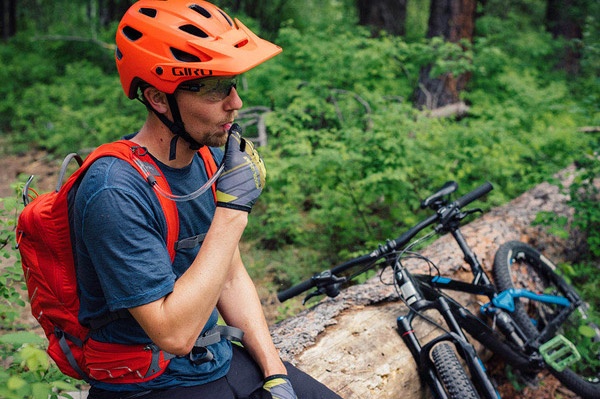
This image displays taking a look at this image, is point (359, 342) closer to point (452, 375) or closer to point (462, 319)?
point (452, 375)

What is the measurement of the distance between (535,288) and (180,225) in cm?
370

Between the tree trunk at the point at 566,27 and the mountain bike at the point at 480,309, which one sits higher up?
the tree trunk at the point at 566,27

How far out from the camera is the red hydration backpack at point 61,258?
5.94 feet

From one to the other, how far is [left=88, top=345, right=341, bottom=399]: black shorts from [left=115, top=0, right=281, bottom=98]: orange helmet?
50.3 inches

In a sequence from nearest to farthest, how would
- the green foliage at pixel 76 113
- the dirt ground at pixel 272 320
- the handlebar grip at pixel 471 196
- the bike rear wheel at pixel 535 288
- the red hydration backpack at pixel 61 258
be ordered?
1. the red hydration backpack at pixel 61 258
2. the handlebar grip at pixel 471 196
3. the bike rear wheel at pixel 535 288
4. the dirt ground at pixel 272 320
5. the green foliage at pixel 76 113

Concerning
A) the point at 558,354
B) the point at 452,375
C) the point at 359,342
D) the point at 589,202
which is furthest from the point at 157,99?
the point at 589,202

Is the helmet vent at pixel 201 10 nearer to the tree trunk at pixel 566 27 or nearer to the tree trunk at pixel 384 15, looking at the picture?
the tree trunk at pixel 384 15

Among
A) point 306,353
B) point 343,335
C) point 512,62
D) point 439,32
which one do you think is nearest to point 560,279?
point 343,335

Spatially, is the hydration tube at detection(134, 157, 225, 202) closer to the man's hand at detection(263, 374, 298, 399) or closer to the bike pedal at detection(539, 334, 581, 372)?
the man's hand at detection(263, 374, 298, 399)

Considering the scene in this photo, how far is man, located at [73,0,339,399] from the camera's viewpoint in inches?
67.1

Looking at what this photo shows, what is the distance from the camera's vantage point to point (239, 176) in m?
1.99

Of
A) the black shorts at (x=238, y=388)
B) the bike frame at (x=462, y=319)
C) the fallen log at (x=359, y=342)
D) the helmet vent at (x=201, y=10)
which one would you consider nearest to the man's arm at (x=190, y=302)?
the black shorts at (x=238, y=388)

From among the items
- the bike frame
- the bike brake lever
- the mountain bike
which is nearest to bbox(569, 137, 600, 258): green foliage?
the mountain bike

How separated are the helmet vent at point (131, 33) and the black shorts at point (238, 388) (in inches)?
59.9
